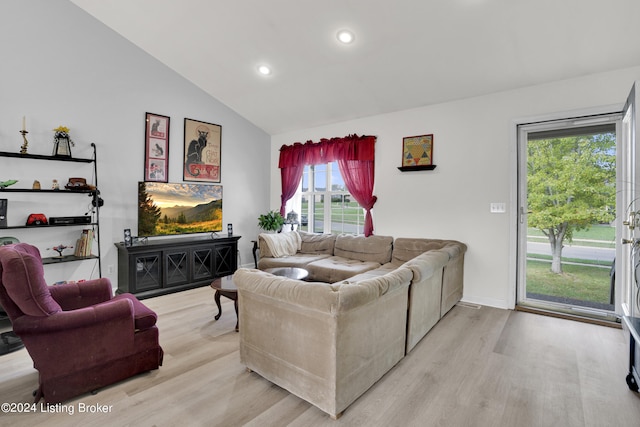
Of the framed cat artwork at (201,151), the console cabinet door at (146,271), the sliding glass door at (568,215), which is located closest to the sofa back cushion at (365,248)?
the sliding glass door at (568,215)

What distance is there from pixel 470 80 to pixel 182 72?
392 cm

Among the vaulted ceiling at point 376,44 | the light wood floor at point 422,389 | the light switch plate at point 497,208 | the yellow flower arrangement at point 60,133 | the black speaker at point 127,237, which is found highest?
the vaulted ceiling at point 376,44

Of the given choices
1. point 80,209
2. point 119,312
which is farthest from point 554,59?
point 80,209

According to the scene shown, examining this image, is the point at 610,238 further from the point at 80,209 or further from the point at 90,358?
the point at 80,209

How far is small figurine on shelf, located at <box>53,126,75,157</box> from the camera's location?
3.74 meters

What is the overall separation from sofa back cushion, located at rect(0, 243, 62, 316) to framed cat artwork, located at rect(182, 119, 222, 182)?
318cm

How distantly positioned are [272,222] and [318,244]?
97 cm

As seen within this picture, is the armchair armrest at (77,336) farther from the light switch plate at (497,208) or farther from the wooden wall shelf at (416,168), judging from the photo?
the light switch plate at (497,208)

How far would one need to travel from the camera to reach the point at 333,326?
1.84 metres

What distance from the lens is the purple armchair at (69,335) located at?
75.4 inches

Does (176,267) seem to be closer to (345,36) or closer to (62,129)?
(62,129)

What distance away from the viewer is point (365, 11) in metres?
3.07

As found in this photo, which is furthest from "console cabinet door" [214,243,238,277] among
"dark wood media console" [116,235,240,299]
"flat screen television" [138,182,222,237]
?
"flat screen television" [138,182,222,237]

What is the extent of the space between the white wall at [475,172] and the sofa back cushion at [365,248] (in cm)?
29
